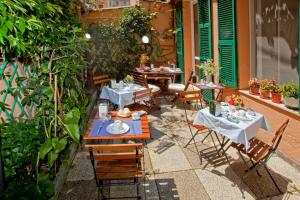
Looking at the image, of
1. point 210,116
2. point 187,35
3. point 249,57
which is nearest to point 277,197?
point 210,116

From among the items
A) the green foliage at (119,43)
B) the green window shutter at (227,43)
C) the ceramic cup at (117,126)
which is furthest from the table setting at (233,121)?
Answer: the green foliage at (119,43)

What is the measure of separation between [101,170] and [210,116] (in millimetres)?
1793

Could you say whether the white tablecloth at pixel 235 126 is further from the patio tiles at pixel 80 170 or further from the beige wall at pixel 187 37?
the beige wall at pixel 187 37

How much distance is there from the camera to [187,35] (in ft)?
34.0

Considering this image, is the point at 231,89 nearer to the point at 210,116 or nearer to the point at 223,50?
the point at 223,50

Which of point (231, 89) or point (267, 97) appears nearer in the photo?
point (267, 97)

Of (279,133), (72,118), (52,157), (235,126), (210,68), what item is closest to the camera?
(52,157)

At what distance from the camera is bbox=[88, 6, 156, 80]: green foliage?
34.7 ft

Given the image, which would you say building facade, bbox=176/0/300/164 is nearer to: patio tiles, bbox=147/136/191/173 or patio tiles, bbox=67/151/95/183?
patio tiles, bbox=147/136/191/173

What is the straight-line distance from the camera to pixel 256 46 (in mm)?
6289

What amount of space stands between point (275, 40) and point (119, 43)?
612cm

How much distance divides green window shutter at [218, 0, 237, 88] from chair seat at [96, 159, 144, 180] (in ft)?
11.6

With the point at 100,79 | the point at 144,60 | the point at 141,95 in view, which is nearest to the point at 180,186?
the point at 141,95

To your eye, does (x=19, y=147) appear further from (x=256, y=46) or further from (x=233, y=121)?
(x=256, y=46)
